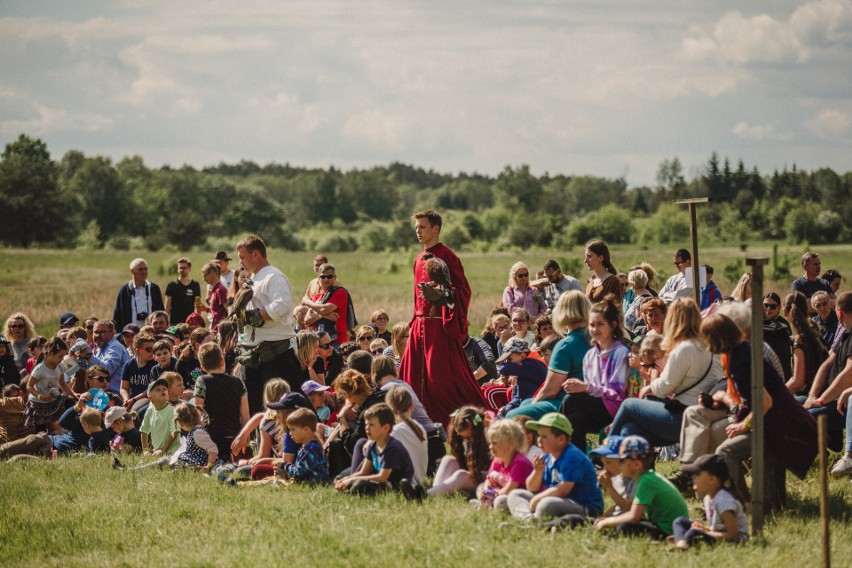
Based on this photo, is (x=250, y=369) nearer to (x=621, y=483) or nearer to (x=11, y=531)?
(x=11, y=531)

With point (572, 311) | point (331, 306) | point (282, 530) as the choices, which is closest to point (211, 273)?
point (331, 306)

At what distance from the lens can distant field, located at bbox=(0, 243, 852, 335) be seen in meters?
29.2

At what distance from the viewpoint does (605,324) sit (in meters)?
7.38

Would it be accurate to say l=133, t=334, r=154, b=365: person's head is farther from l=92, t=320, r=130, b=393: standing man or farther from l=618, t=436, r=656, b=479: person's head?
l=618, t=436, r=656, b=479: person's head

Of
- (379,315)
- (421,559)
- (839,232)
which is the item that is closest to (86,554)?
(421,559)

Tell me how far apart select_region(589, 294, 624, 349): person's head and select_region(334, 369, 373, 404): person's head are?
199 centimetres

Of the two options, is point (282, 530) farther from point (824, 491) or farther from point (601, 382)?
point (824, 491)

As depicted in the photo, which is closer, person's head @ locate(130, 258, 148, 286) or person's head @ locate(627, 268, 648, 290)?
person's head @ locate(627, 268, 648, 290)

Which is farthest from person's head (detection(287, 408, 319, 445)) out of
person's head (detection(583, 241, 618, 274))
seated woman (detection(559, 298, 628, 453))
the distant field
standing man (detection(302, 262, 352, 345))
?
the distant field

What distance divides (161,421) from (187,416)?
1.16 m

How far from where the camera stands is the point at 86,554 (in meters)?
6.88

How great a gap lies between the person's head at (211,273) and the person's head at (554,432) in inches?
316

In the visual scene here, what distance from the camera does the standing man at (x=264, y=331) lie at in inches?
372

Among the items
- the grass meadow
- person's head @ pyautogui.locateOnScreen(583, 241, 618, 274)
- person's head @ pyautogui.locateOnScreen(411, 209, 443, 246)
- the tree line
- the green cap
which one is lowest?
the grass meadow
